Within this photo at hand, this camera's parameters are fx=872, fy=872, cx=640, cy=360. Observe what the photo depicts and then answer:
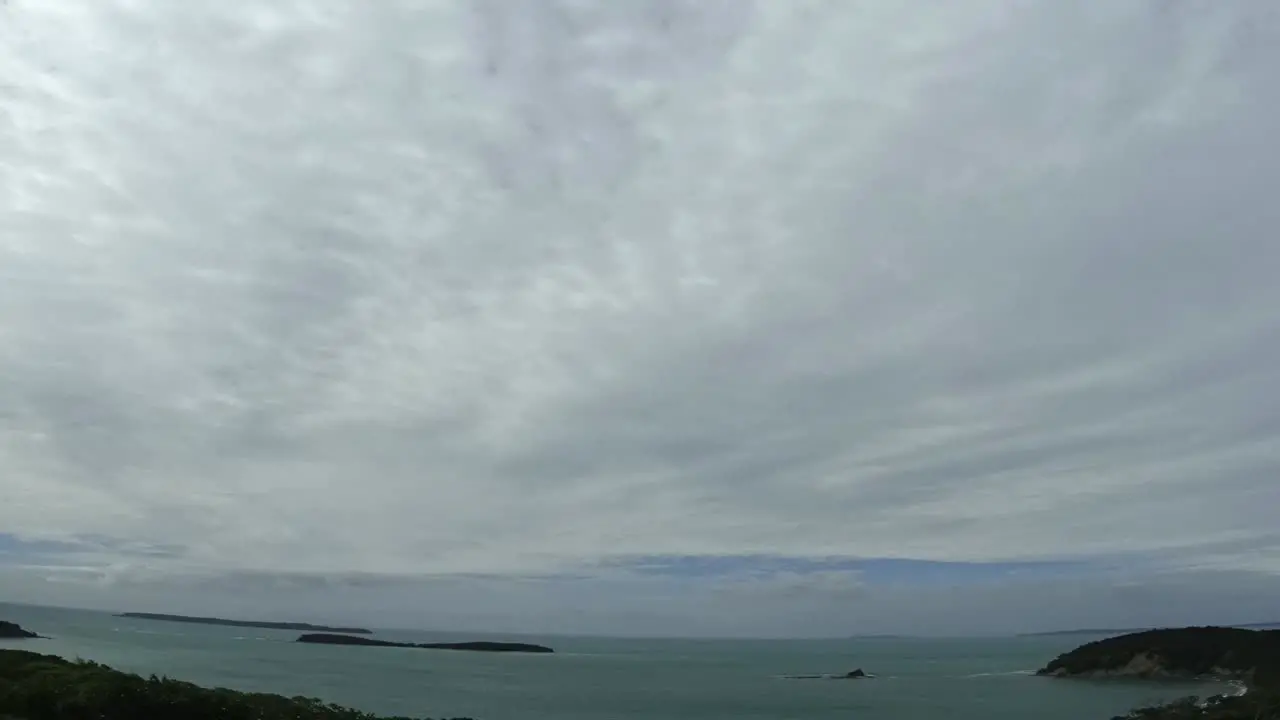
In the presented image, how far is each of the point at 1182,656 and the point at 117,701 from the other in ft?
351

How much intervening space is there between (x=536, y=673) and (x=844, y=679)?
40.0 metres

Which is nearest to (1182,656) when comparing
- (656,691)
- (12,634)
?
(656,691)

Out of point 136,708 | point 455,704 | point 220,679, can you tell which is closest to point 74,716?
point 136,708

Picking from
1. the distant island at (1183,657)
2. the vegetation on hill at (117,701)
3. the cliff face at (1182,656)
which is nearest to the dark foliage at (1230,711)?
the distant island at (1183,657)

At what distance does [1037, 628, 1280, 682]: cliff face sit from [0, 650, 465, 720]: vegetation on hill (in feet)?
304

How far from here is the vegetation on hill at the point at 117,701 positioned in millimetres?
23797

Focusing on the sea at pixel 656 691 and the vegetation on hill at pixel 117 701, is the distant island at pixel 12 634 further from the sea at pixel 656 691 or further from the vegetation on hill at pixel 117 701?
the vegetation on hill at pixel 117 701

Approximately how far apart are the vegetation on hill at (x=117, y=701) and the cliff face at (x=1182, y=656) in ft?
304

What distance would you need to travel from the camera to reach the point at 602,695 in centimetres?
7975

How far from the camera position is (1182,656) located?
9700 centimetres

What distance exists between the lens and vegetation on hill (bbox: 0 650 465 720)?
78.1ft

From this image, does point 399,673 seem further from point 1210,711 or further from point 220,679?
point 1210,711

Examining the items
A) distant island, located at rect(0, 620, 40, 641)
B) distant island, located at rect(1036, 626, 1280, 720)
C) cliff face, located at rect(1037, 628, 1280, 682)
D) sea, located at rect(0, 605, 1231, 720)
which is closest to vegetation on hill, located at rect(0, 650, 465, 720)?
sea, located at rect(0, 605, 1231, 720)

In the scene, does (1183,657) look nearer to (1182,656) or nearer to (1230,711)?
(1182,656)
